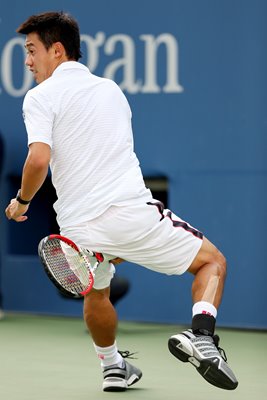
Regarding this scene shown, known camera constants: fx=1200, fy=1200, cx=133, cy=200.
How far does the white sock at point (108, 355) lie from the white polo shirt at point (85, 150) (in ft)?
2.52

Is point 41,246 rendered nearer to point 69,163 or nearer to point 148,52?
point 69,163

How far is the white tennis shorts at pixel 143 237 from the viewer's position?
18.4 ft

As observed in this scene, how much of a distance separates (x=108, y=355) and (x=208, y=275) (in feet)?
3.10

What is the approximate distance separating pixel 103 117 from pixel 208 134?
3173mm

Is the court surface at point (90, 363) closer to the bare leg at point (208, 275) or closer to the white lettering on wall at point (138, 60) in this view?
the bare leg at point (208, 275)

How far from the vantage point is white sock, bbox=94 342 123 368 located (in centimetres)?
619

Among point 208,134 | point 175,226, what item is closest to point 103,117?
point 175,226

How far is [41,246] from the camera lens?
5684mm

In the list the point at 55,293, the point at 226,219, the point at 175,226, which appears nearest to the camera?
the point at 175,226

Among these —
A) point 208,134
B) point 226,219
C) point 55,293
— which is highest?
point 208,134

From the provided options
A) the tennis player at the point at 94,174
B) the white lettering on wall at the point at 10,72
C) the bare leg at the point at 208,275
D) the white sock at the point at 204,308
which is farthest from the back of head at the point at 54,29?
the white lettering on wall at the point at 10,72

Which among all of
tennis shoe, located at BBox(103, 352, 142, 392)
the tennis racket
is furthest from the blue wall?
the tennis racket

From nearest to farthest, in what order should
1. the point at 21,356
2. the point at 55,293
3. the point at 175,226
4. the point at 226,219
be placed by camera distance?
the point at 175,226 → the point at 21,356 → the point at 226,219 → the point at 55,293

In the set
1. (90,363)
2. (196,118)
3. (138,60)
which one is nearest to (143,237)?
(90,363)
